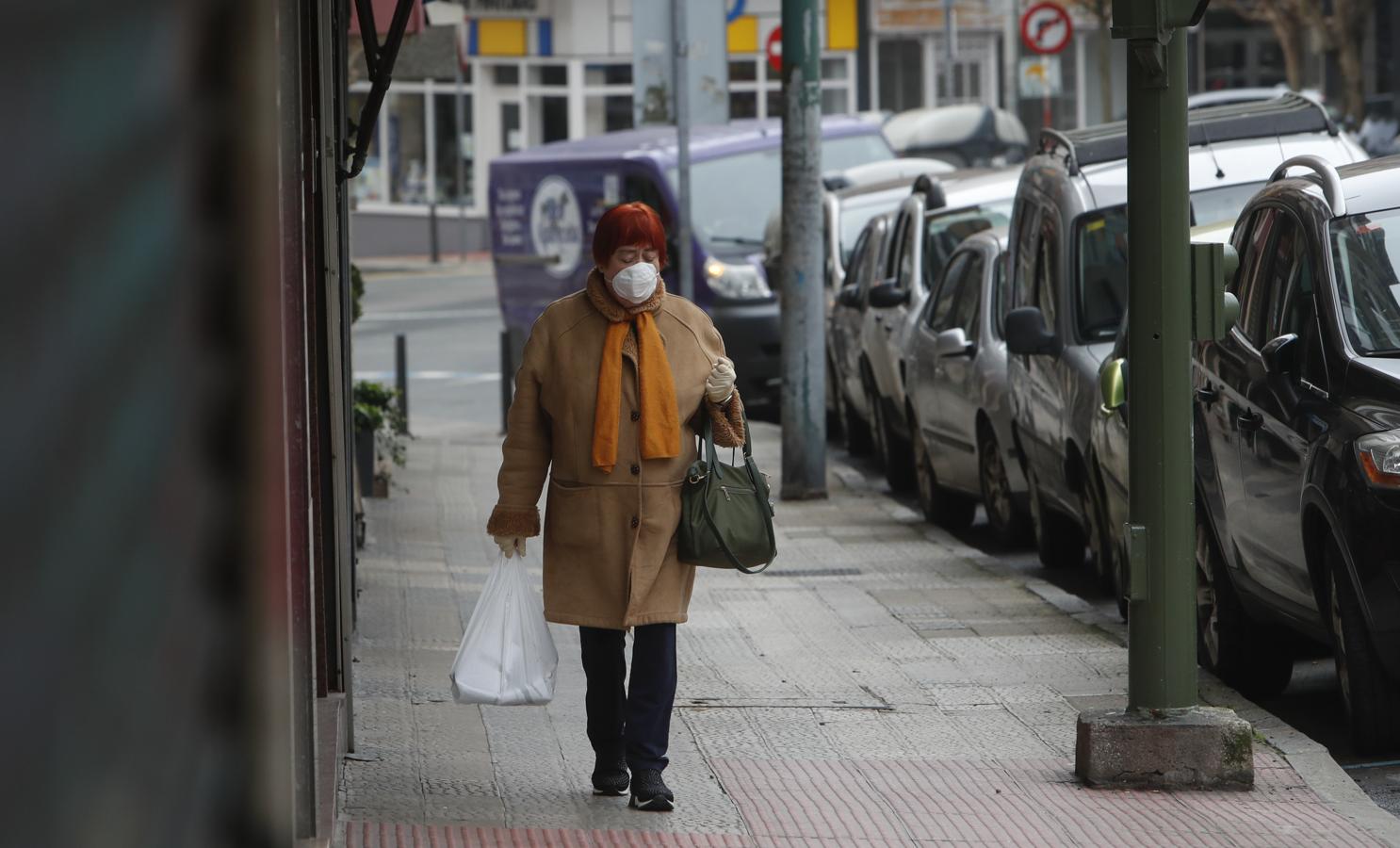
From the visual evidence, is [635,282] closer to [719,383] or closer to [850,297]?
[719,383]

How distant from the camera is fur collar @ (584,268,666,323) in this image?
523 centimetres

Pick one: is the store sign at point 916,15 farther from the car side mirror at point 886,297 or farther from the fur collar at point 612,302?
the fur collar at point 612,302

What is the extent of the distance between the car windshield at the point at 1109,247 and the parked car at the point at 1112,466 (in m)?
1.18

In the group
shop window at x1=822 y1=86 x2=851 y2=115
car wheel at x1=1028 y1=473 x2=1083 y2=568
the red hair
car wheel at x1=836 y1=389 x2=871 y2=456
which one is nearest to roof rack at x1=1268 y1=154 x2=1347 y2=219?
the red hair

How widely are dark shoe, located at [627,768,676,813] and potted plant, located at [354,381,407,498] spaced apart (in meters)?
6.49

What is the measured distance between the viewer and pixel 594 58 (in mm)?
Result: 43625

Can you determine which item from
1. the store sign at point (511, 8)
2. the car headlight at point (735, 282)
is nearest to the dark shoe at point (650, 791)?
the car headlight at point (735, 282)

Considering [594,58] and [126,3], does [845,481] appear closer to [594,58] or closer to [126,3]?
[126,3]

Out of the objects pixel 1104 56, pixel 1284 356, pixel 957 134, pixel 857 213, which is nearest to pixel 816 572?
pixel 1284 356

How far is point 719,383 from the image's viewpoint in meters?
5.28

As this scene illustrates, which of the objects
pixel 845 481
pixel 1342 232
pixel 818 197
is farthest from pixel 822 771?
pixel 845 481

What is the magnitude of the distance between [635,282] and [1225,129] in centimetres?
561

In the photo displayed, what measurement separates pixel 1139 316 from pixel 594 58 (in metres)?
38.8

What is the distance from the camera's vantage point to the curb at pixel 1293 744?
206 inches
